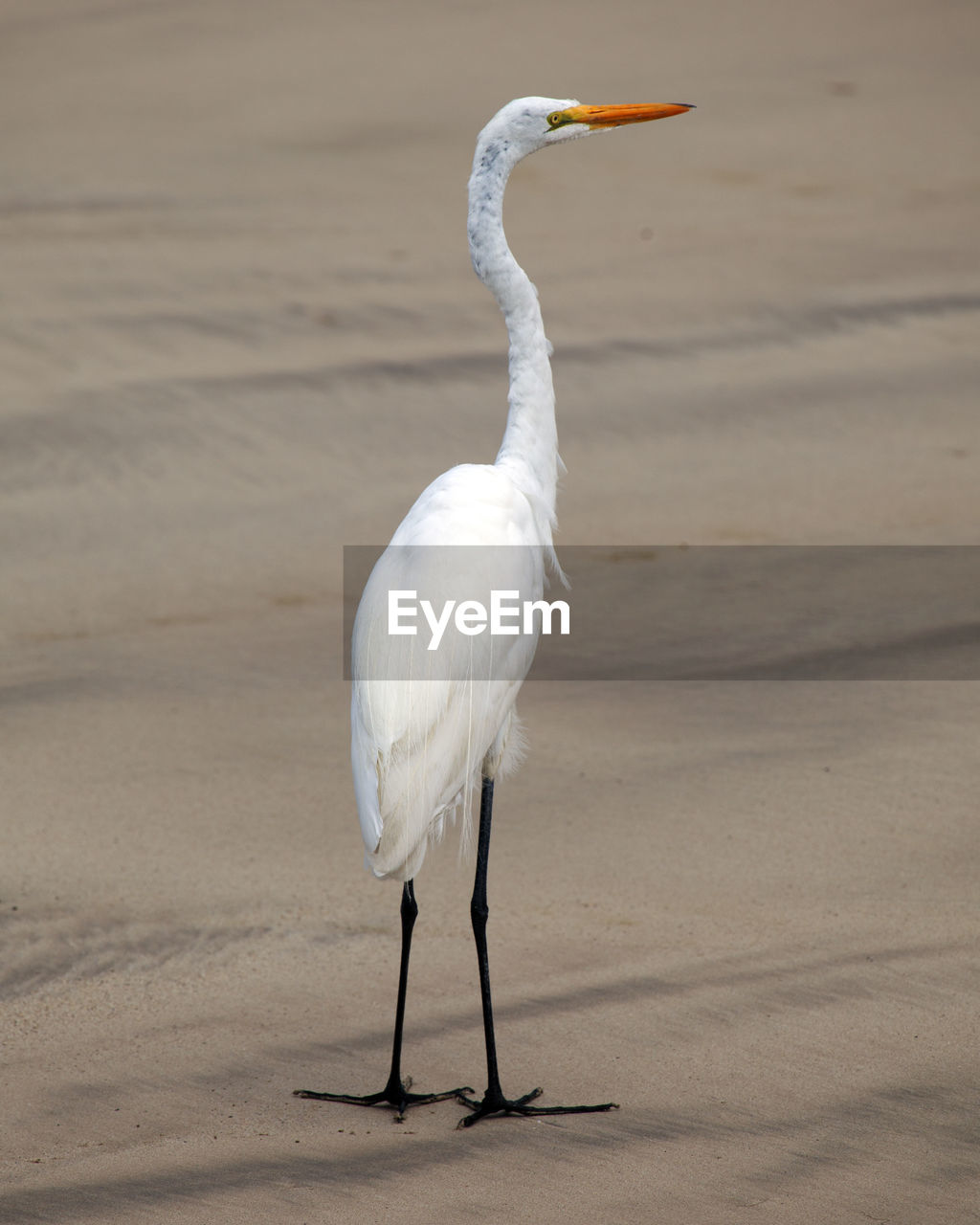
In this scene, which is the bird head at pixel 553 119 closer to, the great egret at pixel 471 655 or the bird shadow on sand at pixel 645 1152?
the great egret at pixel 471 655

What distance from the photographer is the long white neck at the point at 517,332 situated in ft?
12.3

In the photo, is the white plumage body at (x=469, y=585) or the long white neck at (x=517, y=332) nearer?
the white plumage body at (x=469, y=585)

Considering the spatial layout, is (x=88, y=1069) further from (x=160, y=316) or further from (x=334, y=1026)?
(x=160, y=316)

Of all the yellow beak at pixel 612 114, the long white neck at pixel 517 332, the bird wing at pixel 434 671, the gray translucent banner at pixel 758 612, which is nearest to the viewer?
the bird wing at pixel 434 671

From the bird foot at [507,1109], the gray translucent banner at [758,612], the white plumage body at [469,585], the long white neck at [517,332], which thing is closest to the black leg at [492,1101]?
the bird foot at [507,1109]

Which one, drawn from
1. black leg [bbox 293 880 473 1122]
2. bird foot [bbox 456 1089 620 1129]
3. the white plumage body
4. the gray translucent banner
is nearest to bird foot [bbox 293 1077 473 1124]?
black leg [bbox 293 880 473 1122]

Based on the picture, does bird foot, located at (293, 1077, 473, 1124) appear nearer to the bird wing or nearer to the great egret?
the great egret

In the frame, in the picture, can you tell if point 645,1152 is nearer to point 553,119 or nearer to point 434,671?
point 434,671

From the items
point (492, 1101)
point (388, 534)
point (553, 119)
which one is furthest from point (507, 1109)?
point (388, 534)

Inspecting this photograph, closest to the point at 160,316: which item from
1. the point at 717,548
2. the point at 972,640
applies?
the point at 717,548

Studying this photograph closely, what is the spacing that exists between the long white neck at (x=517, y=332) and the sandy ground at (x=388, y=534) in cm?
129

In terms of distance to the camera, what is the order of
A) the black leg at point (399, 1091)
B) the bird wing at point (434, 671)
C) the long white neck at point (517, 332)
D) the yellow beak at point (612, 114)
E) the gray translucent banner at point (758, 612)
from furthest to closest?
the gray translucent banner at point (758, 612), the yellow beak at point (612, 114), the long white neck at point (517, 332), the black leg at point (399, 1091), the bird wing at point (434, 671)

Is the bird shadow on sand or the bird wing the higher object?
the bird wing

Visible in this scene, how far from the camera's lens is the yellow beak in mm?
3889
